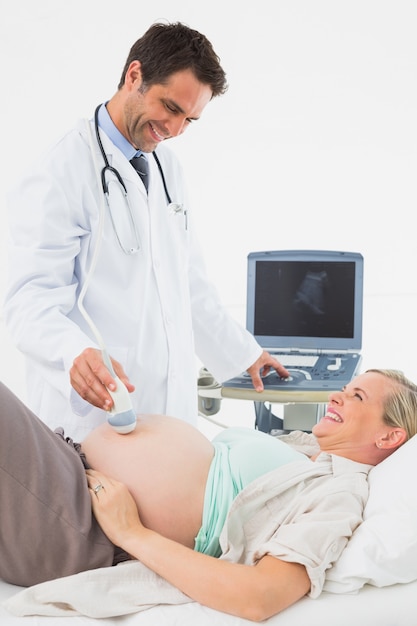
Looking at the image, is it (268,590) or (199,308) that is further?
(199,308)

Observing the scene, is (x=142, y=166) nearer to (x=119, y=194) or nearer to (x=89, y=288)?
(x=119, y=194)

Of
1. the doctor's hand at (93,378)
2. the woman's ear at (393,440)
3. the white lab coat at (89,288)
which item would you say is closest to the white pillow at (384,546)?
the woman's ear at (393,440)

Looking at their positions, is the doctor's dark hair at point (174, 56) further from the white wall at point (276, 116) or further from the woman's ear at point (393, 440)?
the white wall at point (276, 116)

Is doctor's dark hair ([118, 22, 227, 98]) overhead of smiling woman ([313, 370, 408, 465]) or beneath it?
overhead

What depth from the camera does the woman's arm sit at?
3.95 ft

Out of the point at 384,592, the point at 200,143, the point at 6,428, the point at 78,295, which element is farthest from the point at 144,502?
the point at 200,143

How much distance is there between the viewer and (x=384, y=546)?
1299mm

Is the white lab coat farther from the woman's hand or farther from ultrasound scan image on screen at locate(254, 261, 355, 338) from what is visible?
ultrasound scan image on screen at locate(254, 261, 355, 338)

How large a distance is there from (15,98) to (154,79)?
11.1 ft

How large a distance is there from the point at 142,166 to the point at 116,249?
293mm

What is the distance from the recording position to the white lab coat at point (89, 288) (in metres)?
1.67

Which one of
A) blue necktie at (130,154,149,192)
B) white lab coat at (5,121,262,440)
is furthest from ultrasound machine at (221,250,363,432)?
blue necktie at (130,154,149,192)

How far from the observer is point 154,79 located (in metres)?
1.75

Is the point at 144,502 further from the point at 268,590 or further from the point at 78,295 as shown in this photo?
the point at 78,295
